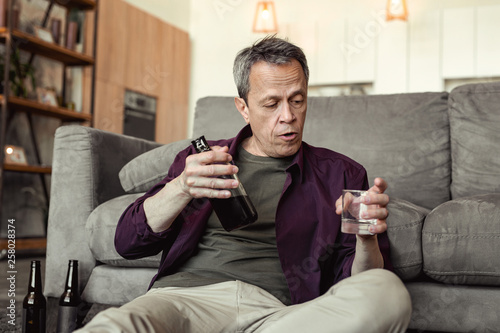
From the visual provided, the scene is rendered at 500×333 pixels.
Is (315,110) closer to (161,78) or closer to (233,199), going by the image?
(233,199)

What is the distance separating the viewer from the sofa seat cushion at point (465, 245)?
4.69ft

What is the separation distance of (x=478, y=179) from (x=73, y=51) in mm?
3450

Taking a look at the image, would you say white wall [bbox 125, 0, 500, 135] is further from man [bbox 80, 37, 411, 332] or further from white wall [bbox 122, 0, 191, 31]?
man [bbox 80, 37, 411, 332]

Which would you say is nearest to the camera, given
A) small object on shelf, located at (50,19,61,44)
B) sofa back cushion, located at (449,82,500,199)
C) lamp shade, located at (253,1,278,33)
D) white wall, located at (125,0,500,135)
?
sofa back cushion, located at (449,82,500,199)

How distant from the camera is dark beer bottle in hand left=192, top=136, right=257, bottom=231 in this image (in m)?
1.13

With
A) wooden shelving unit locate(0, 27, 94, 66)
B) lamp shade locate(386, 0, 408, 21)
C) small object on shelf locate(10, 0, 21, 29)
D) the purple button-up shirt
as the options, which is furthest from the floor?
lamp shade locate(386, 0, 408, 21)

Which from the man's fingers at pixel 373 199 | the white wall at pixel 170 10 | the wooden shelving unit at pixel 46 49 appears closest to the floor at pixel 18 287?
the man's fingers at pixel 373 199

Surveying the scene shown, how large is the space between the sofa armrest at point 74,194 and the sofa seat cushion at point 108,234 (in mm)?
70

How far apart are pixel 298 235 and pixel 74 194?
→ 92 cm

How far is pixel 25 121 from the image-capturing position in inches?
174

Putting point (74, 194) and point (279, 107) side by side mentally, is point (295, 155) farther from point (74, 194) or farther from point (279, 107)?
point (74, 194)

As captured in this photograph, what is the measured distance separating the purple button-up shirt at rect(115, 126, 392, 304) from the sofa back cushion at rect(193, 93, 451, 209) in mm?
708

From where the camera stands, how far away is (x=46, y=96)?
435cm

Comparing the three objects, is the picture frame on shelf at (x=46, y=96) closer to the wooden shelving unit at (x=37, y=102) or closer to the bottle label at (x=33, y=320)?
the wooden shelving unit at (x=37, y=102)
